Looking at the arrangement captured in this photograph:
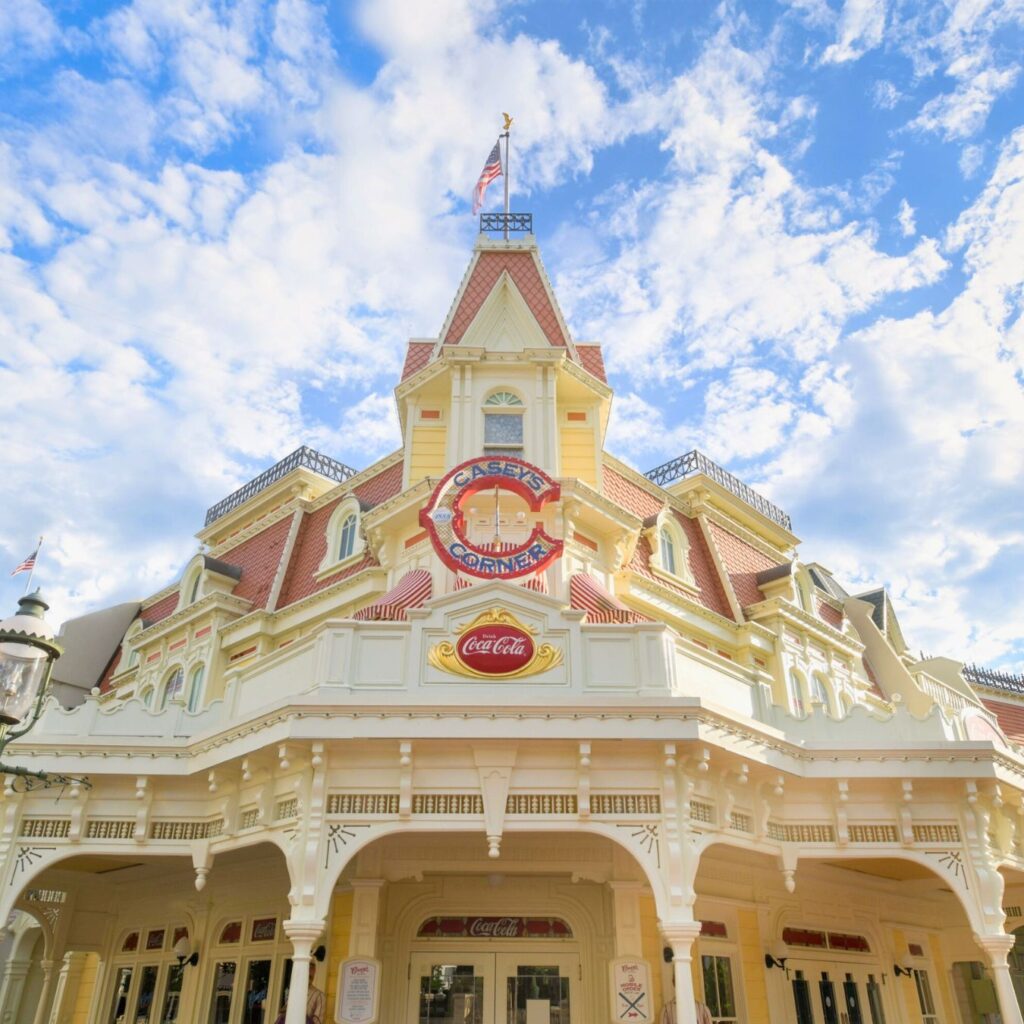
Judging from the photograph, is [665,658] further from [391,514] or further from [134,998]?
[134,998]

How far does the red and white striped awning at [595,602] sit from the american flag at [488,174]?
460 inches

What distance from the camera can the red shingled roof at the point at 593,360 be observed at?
21.3 metres

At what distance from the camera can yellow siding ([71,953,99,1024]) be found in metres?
20.3

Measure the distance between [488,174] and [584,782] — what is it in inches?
680

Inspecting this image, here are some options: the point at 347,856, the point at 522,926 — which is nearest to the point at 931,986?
the point at 522,926

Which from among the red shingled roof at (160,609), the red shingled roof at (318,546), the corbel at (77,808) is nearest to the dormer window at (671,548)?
the red shingled roof at (318,546)

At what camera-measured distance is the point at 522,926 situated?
14164mm

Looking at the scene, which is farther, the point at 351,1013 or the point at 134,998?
the point at 134,998

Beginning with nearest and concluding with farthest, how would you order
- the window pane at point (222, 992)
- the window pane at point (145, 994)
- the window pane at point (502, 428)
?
the window pane at point (222, 992)
the window pane at point (145, 994)
the window pane at point (502, 428)

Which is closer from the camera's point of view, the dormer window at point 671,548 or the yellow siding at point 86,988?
the yellow siding at point 86,988

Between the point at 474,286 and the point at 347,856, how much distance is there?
14.6 m

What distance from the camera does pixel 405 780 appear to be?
11.7 meters

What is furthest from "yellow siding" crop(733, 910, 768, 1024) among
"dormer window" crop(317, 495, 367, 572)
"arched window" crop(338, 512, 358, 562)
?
"arched window" crop(338, 512, 358, 562)

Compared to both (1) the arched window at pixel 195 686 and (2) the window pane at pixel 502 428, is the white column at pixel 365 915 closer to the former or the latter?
(2) the window pane at pixel 502 428
